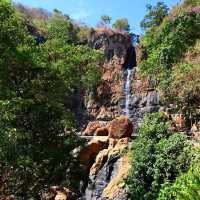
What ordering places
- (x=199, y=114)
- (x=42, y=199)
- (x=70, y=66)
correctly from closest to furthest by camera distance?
(x=70, y=66) → (x=42, y=199) → (x=199, y=114)

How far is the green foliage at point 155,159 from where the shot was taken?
14219mm

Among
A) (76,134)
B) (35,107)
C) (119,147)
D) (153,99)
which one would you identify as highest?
(153,99)

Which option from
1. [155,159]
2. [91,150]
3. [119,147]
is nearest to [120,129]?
[91,150]

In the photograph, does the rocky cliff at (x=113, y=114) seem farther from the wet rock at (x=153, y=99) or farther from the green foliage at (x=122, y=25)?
the green foliage at (x=122, y=25)

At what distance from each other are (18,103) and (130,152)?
5197 millimetres

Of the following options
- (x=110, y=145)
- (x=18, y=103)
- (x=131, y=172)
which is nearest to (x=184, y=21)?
(x=110, y=145)

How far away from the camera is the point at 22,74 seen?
1480 centimetres

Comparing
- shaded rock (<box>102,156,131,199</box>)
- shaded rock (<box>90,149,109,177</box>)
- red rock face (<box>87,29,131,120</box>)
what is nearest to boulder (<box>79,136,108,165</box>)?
shaded rock (<box>90,149,109,177</box>)

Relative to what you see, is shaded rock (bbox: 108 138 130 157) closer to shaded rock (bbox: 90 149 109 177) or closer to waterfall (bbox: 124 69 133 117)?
shaded rock (bbox: 90 149 109 177)

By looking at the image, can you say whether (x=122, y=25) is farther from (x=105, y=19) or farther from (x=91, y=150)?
A: (x=91, y=150)

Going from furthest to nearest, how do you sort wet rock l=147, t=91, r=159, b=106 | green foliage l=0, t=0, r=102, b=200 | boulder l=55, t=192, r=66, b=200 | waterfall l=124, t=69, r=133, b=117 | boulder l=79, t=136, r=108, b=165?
waterfall l=124, t=69, r=133, b=117 → wet rock l=147, t=91, r=159, b=106 → boulder l=79, t=136, r=108, b=165 → boulder l=55, t=192, r=66, b=200 → green foliage l=0, t=0, r=102, b=200

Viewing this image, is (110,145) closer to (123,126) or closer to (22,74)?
(123,126)

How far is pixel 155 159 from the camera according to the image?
1477 cm

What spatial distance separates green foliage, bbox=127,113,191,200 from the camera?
560 inches
